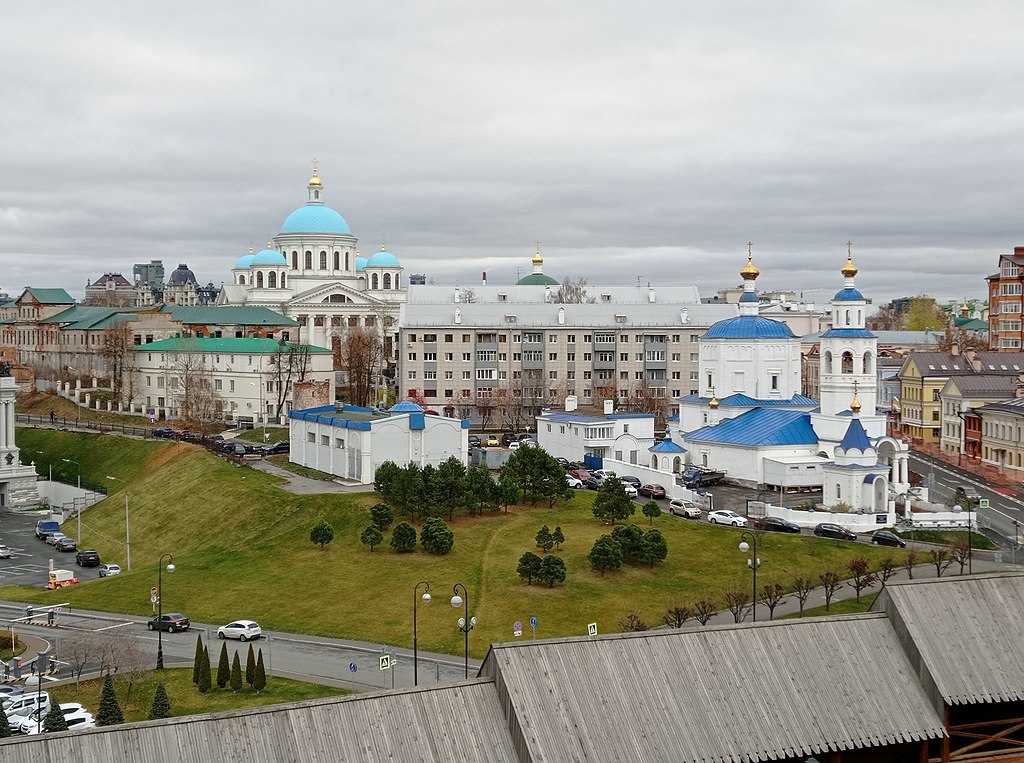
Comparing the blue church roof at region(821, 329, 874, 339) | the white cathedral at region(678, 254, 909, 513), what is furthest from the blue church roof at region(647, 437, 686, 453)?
the blue church roof at region(821, 329, 874, 339)

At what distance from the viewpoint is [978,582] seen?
81.9ft

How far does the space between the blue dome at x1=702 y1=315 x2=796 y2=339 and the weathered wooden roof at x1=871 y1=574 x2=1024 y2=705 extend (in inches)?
2113

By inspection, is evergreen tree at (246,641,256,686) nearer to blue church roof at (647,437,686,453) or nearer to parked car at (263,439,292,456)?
blue church roof at (647,437,686,453)

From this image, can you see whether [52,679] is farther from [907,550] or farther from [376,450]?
[907,550]

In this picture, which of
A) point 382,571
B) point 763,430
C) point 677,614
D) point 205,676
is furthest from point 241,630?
point 763,430

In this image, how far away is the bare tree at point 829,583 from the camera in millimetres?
43469

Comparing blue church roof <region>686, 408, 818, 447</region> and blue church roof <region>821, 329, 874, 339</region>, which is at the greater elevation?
blue church roof <region>821, 329, 874, 339</region>

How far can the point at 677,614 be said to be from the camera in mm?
38094

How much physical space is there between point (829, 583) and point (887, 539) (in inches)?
442

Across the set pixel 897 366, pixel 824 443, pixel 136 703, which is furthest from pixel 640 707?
pixel 897 366

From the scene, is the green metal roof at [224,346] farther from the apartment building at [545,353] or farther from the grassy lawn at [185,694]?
the grassy lawn at [185,694]

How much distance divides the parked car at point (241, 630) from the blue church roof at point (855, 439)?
3505 cm

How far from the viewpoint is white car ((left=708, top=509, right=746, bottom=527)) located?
187ft

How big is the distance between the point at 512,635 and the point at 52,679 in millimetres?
16603
